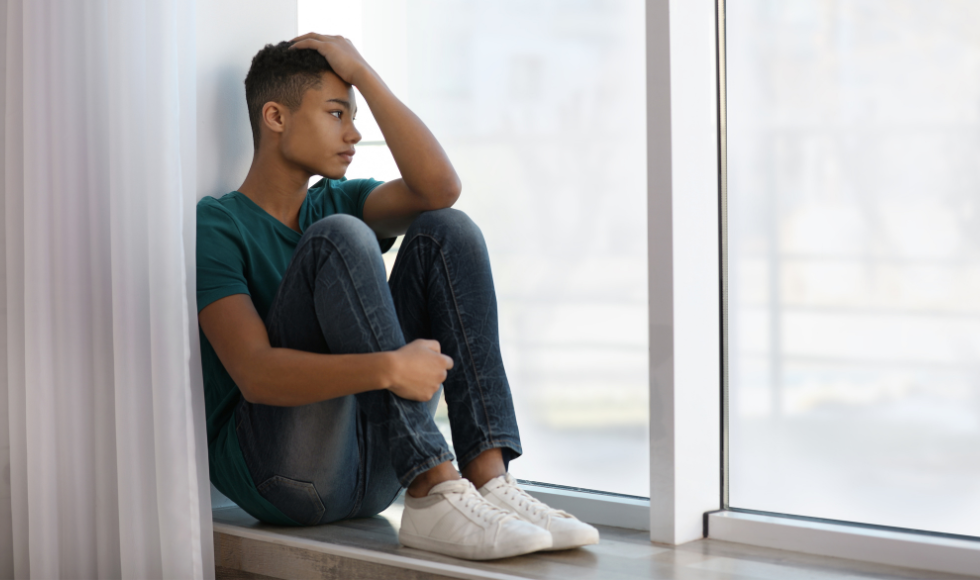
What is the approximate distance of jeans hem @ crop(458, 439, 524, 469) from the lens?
1153mm

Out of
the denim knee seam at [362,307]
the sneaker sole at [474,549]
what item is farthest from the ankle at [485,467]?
the denim knee seam at [362,307]

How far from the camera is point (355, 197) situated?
1454mm

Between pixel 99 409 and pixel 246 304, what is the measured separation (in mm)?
256

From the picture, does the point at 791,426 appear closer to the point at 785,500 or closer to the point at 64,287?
the point at 785,500

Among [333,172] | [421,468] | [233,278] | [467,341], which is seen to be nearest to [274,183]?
[333,172]

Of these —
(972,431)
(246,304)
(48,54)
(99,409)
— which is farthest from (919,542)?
(48,54)

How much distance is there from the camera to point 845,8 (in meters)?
1.18

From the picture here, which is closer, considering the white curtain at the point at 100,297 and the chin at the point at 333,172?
the white curtain at the point at 100,297

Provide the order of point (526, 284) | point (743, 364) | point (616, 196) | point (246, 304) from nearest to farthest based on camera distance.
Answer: point (246, 304), point (743, 364), point (616, 196), point (526, 284)

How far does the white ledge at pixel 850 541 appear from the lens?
1.05 m

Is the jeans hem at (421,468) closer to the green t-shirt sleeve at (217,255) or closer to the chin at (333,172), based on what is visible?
the green t-shirt sleeve at (217,255)

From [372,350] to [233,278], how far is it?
263 millimetres

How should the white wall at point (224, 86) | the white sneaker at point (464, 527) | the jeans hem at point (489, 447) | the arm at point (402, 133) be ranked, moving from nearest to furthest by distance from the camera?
the white sneaker at point (464, 527) < the jeans hem at point (489, 447) < the arm at point (402, 133) < the white wall at point (224, 86)

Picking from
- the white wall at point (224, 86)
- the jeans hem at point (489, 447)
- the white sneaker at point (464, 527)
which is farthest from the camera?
the white wall at point (224, 86)
